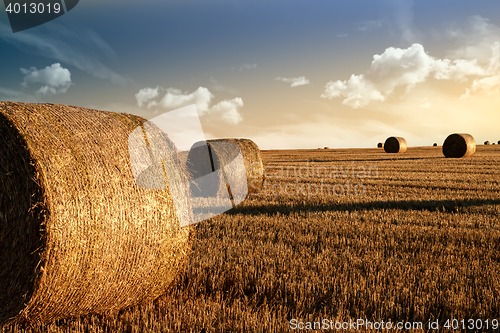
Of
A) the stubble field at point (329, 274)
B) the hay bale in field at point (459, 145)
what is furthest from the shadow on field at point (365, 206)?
the hay bale in field at point (459, 145)

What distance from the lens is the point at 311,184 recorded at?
12.2 metres

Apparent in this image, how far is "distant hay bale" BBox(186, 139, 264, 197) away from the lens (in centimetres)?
1029

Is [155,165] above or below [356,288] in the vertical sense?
above

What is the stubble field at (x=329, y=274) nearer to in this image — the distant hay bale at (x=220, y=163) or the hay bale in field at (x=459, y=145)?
the distant hay bale at (x=220, y=163)

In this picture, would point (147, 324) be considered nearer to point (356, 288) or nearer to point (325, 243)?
point (356, 288)

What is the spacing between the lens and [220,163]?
10227 mm

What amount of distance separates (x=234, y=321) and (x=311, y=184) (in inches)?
374

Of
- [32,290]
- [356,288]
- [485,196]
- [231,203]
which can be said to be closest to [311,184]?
[231,203]

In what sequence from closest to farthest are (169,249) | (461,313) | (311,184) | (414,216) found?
1. (461,313)
2. (169,249)
3. (414,216)
4. (311,184)

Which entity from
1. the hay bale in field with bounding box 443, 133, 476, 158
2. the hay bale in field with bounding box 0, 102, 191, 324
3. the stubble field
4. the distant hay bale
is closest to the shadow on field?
the stubble field

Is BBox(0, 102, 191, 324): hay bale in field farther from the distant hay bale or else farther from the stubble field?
the distant hay bale

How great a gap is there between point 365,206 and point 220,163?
14.3ft

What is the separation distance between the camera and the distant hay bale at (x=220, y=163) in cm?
1029

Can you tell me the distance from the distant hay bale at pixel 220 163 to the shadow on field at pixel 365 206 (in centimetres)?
203
